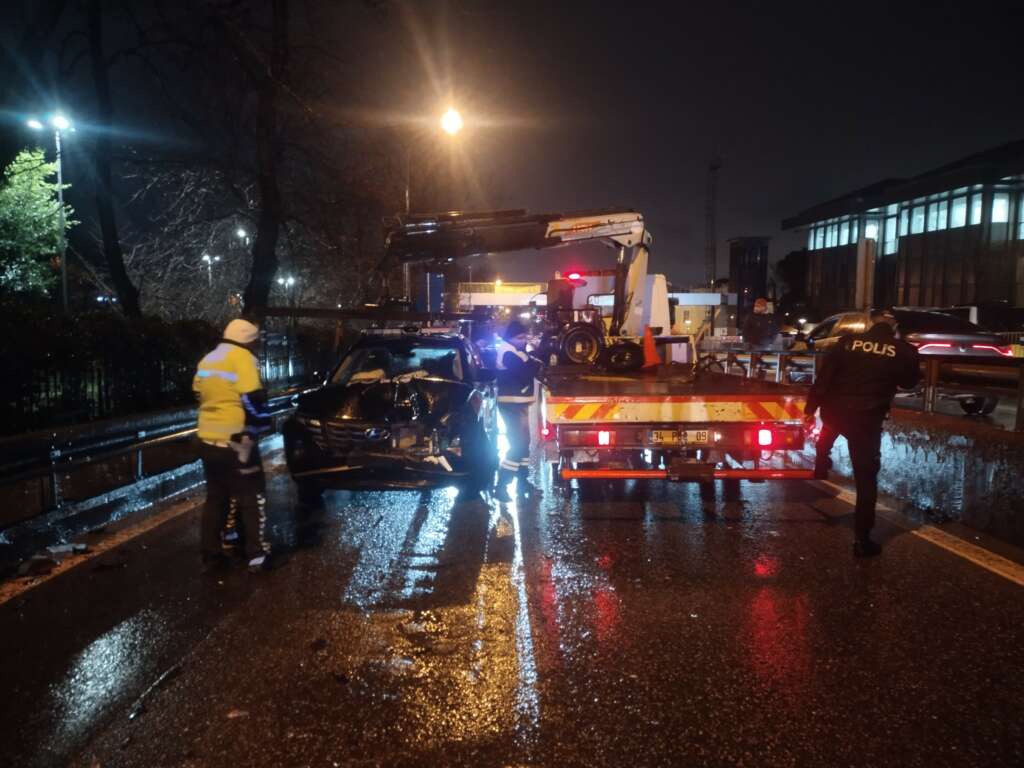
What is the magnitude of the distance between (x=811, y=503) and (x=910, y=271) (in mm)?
42788

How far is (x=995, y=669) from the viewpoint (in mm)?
3918

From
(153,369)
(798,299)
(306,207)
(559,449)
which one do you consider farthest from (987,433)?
(798,299)

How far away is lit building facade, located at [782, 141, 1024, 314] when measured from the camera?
37.0 metres

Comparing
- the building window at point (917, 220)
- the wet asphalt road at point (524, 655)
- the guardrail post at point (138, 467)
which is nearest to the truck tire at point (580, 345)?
the wet asphalt road at point (524, 655)

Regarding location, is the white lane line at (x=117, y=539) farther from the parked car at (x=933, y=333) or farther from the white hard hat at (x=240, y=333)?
the parked car at (x=933, y=333)

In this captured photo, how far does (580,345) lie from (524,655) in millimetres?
7944

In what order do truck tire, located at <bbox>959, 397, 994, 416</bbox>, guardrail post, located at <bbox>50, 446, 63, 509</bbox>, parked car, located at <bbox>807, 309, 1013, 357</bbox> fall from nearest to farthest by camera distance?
guardrail post, located at <bbox>50, 446, 63, 509</bbox> < truck tire, located at <bbox>959, 397, 994, 416</bbox> < parked car, located at <bbox>807, 309, 1013, 357</bbox>

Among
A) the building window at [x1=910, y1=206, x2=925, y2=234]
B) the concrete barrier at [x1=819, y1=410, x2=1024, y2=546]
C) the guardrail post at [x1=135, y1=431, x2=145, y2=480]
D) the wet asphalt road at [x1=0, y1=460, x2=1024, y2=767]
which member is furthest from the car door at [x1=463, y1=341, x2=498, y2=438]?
the building window at [x1=910, y1=206, x2=925, y2=234]

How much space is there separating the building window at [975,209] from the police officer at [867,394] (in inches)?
1543

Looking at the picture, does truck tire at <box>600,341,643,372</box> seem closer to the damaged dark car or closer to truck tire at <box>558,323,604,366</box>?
truck tire at <box>558,323,604,366</box>

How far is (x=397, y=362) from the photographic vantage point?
866cm

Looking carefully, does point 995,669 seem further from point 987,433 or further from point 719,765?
point 987,433

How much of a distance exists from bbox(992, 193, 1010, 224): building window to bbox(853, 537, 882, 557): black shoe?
39.5 meters

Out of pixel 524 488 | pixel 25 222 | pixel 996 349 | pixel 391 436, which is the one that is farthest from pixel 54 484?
pixel 996 349
